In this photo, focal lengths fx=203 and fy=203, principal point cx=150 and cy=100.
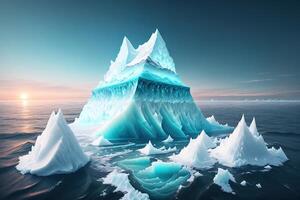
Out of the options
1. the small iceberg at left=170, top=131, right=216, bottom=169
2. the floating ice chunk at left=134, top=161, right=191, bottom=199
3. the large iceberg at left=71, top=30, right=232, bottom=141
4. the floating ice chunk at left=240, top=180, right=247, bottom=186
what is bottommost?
the floating ice chunk at left=134, top=161, right=191, bottom=199

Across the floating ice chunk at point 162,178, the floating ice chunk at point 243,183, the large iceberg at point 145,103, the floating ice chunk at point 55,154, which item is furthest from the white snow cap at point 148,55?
the floating ice chunk at point 243,183

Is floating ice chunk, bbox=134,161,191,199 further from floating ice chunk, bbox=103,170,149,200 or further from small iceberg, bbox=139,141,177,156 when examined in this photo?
small iceberg, bbox=139,141,177,156

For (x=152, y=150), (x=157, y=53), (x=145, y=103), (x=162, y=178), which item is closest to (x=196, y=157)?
(x=162, y=178)

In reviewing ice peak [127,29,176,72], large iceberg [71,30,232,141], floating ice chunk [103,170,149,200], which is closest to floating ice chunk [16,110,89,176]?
floating ice chunk [103,170,149,200]

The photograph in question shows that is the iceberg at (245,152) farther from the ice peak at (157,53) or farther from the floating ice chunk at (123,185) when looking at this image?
the ice peak at (157,53)

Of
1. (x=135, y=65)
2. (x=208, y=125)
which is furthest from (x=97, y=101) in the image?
(x=208, y=125)

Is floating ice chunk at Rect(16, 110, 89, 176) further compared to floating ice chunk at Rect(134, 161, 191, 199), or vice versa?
floating ice chunk at Rect(16, 110, 89, 176)

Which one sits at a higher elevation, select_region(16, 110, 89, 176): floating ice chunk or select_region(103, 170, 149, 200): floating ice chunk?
select_region(16, 110, 89, 176): floating ice chunk
